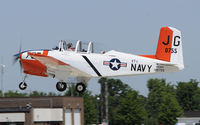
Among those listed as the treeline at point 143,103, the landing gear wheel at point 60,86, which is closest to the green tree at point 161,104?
the treeline at point 143,103

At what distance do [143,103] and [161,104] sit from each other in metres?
17.9

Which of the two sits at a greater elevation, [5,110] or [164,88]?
[164,88]

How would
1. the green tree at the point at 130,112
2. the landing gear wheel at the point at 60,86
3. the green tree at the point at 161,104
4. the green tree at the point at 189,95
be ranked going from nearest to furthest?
the landing gear wheel at the point at 60,86 → the green tree at the point at 130,112 → the green tree at the point at 161,104 → the green tree at the point at 189,95

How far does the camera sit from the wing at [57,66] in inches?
875

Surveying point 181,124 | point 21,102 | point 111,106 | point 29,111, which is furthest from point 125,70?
point 111,106

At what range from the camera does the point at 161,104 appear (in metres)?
80.3

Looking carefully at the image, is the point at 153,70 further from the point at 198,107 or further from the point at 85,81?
the point at 198,107

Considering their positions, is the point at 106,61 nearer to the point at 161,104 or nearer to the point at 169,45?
the point at 169,45

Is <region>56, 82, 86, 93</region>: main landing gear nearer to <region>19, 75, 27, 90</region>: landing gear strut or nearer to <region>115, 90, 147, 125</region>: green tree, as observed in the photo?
<region>19, 75, 27, 90</region>: landing gear strut

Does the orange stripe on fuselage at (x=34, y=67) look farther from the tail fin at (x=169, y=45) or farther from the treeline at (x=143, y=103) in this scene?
the treeline at (x=143, y=103)

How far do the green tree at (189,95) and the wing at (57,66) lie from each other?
7603 cm

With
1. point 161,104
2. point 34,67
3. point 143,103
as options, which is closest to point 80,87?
point 34,67

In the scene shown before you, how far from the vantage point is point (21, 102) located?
49188mm

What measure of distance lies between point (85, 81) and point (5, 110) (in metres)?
26.0
